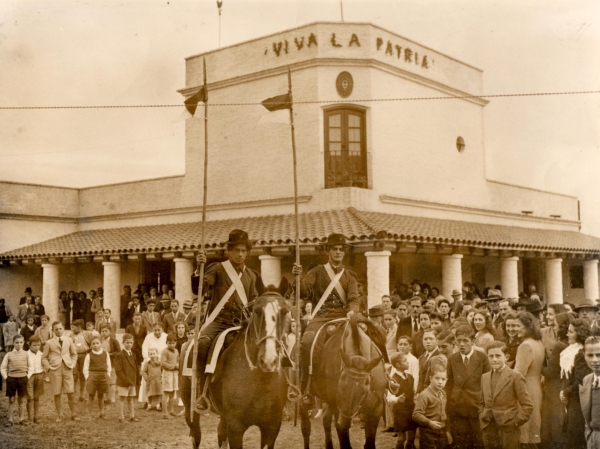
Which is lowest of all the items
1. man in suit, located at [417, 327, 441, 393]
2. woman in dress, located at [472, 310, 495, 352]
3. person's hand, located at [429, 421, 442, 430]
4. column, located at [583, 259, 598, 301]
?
person's hand, located at [429, 421, 442, 430]

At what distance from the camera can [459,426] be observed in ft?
Answer: 22.4

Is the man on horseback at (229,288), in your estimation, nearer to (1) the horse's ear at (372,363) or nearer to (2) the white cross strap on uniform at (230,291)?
(2) the white cross strap on uniform at (230,291)

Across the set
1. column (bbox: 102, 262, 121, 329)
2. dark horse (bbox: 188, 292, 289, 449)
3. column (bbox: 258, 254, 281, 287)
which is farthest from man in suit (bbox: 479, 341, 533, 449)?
column (bbox: 102, 262, 121, 329)

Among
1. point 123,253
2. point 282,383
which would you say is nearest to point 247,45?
point 123,253

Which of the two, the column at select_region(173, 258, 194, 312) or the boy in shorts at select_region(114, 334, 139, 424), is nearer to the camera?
the boy in shorts at select_region(114, 334, 139, 424)

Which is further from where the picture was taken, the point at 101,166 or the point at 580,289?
the point at 580,289

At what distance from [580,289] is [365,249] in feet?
34.7

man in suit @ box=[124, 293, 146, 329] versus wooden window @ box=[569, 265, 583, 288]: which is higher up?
wooden window @ box=[569, 265, 583, 288]

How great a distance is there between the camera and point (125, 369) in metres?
10.1

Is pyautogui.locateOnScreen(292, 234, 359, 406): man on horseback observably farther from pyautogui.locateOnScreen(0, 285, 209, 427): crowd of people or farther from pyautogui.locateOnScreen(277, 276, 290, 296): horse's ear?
pyautogui.locateOnScreen(0, 285, 209, 427): crowd of people

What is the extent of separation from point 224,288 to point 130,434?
357 cm

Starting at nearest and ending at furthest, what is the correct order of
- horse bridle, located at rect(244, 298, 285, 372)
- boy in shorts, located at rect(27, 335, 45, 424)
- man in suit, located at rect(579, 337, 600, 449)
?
1. horse bridle, located at rect(244, 298, 285, 372)
2. man in suit, located at rect(579, 337, 600, 449)
3. boy in shorts, located at rect(27, 335, 45, 424)

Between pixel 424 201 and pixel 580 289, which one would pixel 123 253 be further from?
pixel 580 289

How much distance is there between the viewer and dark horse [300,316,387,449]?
648 centimetres
